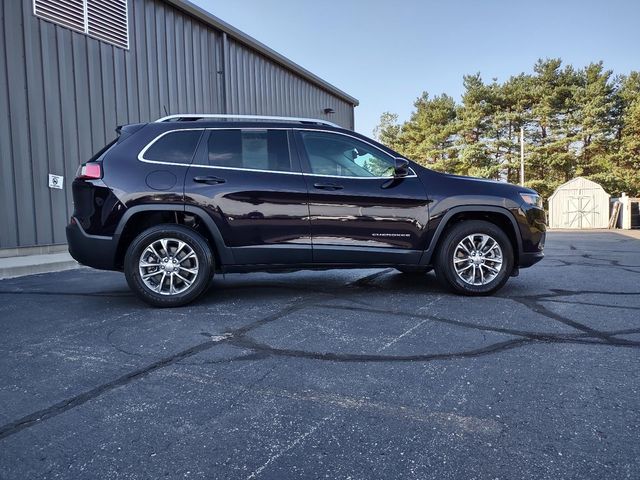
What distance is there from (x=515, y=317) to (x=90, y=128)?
29.4 ft

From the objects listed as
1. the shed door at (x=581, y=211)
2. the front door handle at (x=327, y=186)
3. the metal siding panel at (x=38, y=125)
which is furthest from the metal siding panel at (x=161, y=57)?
the shed door at (x=581, y=211)

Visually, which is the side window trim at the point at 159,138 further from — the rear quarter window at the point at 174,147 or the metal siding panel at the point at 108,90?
the metal siding panel at the point at 108,90

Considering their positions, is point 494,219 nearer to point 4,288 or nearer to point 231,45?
point 4,288

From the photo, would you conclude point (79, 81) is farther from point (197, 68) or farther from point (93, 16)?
point (197, 68)

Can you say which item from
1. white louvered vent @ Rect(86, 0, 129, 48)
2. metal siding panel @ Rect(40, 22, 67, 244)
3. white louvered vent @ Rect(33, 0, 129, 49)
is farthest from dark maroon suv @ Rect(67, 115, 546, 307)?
white louvered vent @ Rect(86, 0, 129, 48)

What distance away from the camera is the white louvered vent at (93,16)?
28.1 ft

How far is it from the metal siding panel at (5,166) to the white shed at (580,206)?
23.4 meters

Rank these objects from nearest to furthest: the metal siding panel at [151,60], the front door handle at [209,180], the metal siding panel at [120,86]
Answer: the front door handle at [209,180]
the metal siding panel at [120,86]
the metal siding panel at [151,60]

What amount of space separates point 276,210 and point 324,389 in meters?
2.34

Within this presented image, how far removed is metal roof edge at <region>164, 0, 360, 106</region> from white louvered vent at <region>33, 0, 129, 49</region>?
151 cm

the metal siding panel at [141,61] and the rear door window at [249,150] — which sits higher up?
the metal siding panel at [141,61]

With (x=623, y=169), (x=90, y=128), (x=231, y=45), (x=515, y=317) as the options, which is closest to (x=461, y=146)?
(x=623, y=169)

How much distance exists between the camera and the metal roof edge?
11.3 m

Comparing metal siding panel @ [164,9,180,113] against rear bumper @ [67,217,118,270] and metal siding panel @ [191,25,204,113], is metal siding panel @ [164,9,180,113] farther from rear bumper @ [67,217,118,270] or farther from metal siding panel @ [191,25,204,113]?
Answer: rear bumper @ [67,217,118,270]
